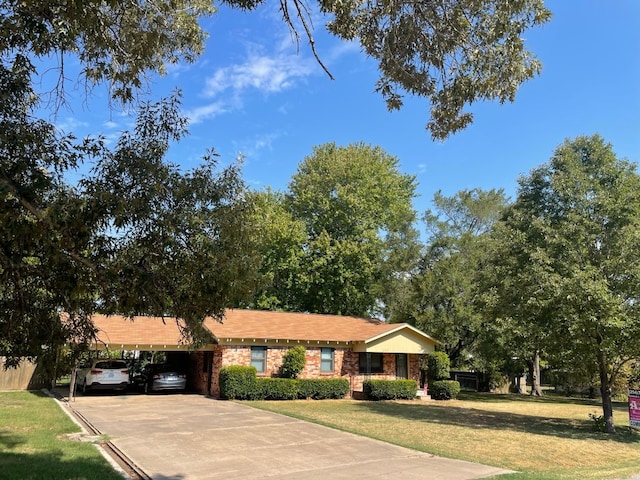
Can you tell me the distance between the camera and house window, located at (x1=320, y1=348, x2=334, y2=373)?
24.4m

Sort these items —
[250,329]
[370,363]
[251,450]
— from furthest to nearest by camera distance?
[370,363] < [250,329] < [251,450]

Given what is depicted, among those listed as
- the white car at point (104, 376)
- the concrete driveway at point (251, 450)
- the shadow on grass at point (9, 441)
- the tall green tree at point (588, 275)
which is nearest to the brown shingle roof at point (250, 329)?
the white car at point (104, 376)

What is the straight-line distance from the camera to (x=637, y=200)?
53.8 feet

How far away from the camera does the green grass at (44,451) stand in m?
7.62

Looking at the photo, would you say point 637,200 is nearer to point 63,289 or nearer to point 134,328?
point 63,289

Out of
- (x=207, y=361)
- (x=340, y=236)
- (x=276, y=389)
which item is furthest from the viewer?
(x=340, y=236)

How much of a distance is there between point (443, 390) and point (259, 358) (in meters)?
10.2

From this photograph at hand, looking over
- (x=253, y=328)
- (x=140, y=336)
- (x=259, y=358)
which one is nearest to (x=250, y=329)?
Answer: (x=253, y=328)

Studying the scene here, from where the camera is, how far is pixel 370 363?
25.6 meters

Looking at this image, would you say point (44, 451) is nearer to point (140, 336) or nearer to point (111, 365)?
point (140, 336)

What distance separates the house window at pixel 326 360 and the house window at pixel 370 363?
5.63ft

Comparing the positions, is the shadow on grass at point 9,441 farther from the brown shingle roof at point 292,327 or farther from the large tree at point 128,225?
the brown shingle roof at point 292,327

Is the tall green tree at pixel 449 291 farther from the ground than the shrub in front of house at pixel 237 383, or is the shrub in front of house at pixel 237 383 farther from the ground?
the tall green tree at pixel 449 291

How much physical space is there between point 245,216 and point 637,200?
16.0 meters
